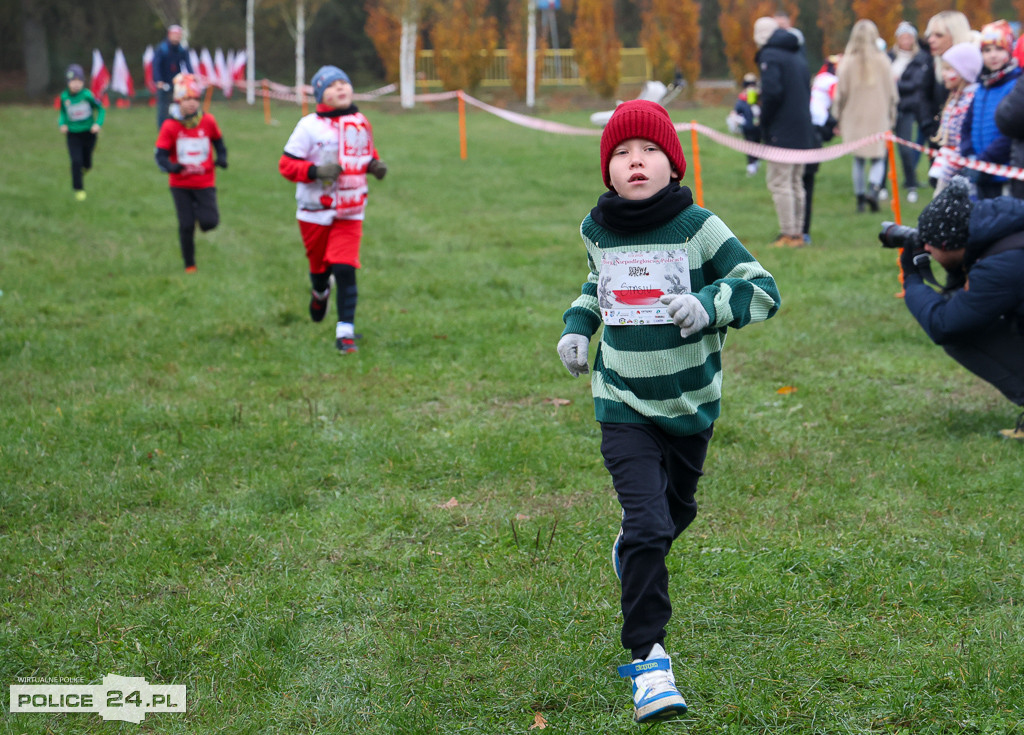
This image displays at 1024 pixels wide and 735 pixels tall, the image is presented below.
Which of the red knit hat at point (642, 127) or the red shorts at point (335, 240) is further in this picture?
the red shorts at point (335, 240)

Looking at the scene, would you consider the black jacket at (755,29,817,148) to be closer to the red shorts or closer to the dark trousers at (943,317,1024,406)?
the red shorts

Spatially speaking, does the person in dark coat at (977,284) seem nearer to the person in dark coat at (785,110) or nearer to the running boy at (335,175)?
the running boy at (335,175)

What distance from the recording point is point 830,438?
6.21 metres

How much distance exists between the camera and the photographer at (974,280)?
570cm

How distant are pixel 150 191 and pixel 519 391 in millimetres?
12018

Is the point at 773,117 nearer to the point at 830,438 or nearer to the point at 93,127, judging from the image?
the point at 830,438

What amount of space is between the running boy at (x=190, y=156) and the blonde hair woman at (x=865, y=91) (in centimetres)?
762

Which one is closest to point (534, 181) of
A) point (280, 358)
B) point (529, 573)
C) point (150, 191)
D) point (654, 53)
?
point (150, 191)

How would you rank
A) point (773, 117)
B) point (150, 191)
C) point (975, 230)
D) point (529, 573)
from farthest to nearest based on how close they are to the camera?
1. point (150, 191)
2. point (773, 117)
3. point (975, 230)
4. point (529, 573)

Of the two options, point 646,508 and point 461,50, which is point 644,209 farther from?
point 461,50

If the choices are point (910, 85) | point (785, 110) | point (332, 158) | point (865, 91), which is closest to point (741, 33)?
point (910, 85)

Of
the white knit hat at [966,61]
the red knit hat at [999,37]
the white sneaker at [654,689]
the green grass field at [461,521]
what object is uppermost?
the red knit hat at [999,37]

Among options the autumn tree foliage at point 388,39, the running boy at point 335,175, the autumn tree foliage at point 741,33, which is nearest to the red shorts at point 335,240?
the running boy at point 335,175

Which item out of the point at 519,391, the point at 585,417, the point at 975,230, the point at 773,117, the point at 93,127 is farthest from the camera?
the point at 93,127
